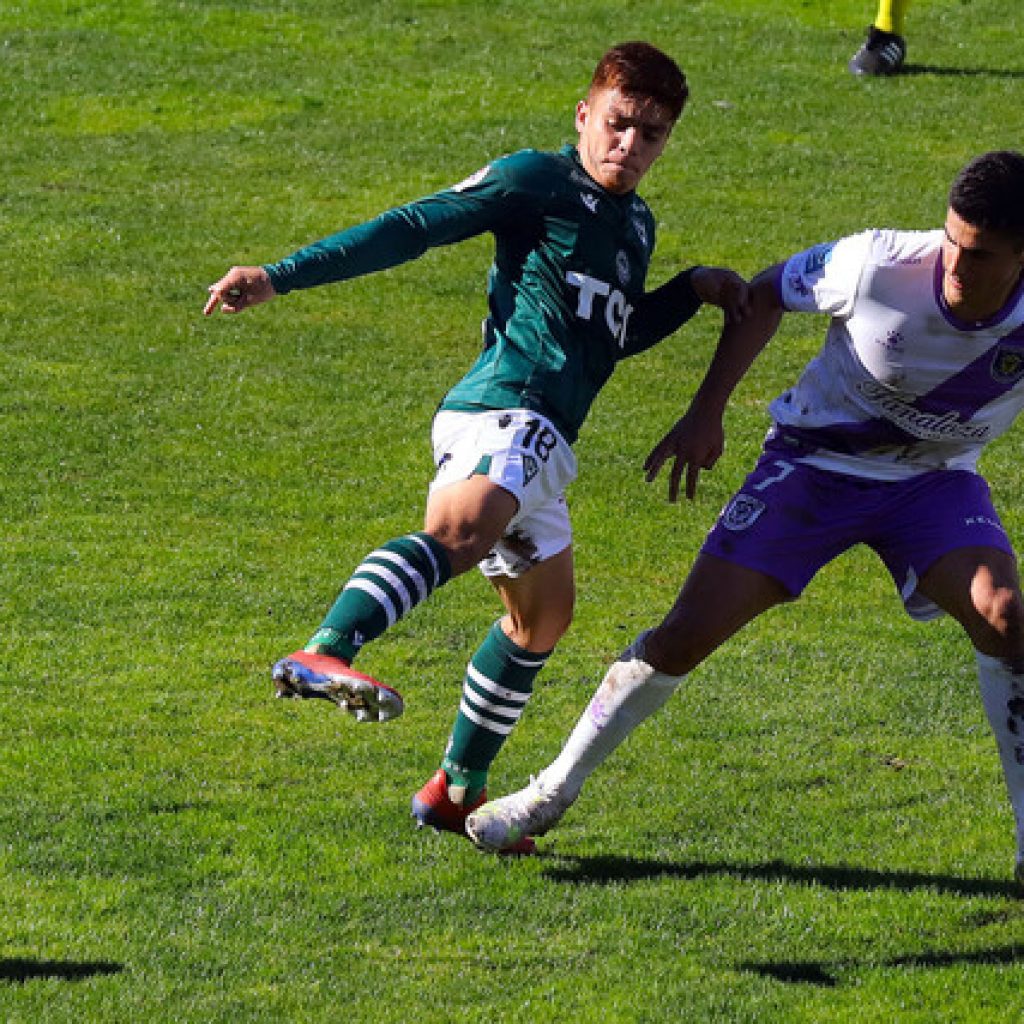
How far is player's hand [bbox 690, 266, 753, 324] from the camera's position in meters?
6.66

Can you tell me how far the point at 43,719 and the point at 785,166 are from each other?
10.6 meters

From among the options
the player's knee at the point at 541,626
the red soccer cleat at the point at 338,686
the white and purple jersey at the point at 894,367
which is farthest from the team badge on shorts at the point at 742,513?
the red soccer cleat at the point at 338,686

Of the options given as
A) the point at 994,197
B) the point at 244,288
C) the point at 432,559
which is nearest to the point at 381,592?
the point at 432,559

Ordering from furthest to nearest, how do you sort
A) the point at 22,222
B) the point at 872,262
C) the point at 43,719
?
the point at 22,222 → the point at 43,719 → the point at 872,262

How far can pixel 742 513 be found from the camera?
21.5 ft

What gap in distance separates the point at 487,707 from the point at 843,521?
1.36 meters

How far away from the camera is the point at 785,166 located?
17.2 metres

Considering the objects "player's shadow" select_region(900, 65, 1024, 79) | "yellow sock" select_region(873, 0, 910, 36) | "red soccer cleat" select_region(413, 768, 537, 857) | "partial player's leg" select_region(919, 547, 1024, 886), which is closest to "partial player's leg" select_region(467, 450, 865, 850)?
"red soccer cleat" select_region(413, 768, 537, 857)

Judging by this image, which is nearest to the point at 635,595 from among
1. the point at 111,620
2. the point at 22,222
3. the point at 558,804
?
the point at 111,620

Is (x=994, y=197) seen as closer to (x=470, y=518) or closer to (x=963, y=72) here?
(x=470, y=518)

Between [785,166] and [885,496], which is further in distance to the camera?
[785,166]

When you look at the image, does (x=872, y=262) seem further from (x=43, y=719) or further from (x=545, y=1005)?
(x=43, y=719)

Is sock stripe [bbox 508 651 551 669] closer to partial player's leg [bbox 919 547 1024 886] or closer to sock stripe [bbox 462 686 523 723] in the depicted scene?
sock stripe [bbox 462 686 523 723]

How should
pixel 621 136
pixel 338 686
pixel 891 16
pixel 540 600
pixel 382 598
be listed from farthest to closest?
pixel 891 16 < pixel 540 600 < pixel 621 136 < pixel 382 598 < pixel 338 686
